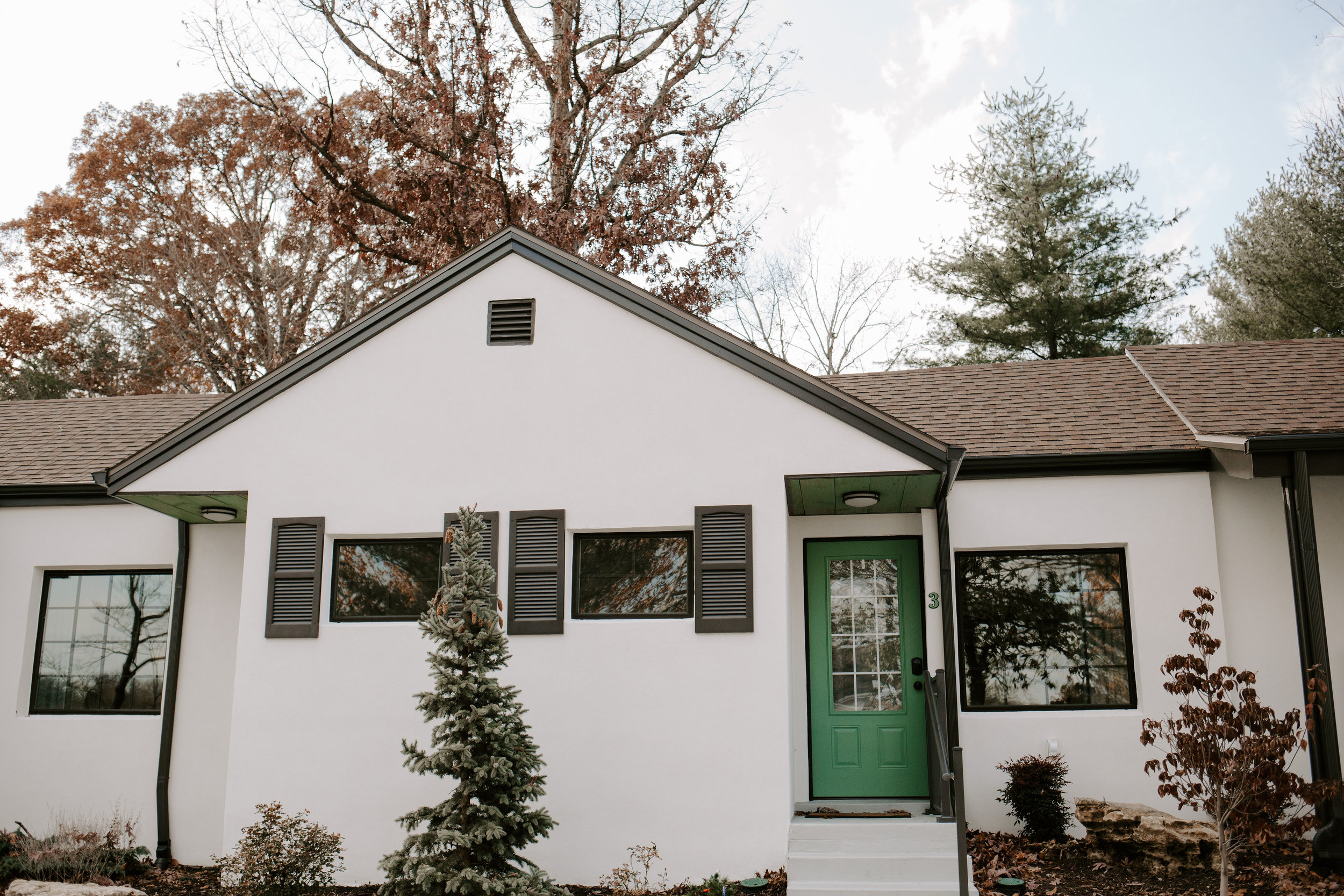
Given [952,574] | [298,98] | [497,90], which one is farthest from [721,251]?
[952,574]

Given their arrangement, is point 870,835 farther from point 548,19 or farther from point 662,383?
point 548,19

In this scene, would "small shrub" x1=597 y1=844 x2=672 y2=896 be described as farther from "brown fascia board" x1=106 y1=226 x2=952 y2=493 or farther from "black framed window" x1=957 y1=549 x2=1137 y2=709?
"brown fascia board" x1=106 y1=226 x2=952 y2=493

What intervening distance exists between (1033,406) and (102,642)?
10051 millimetres

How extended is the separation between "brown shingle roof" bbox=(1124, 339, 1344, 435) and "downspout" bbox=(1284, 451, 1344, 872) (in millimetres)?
567

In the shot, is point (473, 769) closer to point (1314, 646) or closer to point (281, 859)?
point (281, 859)

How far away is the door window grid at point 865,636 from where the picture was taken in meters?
8.52

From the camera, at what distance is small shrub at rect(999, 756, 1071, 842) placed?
761 cm

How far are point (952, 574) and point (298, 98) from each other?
1434cm

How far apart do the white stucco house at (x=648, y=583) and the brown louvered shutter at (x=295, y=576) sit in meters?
0.03

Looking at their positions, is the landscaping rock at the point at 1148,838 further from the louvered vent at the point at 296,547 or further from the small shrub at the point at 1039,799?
the louvered vent at the point at 296,547

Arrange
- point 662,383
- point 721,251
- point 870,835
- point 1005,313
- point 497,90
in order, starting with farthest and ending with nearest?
1. point 1005,313
2. point 721,251
3. point 497,90
4. point 662,383
5. point 870,835

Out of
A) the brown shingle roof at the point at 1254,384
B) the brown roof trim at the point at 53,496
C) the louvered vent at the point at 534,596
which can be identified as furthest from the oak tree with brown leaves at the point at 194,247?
the brown shingle roof at the point at 1254,384

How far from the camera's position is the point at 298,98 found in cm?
1638

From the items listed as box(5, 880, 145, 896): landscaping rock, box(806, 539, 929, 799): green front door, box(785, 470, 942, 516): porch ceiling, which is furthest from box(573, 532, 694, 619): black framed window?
box(5, 880, 145, 896): landscaping rock
